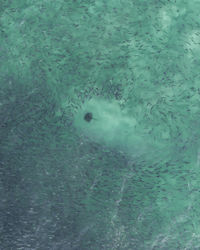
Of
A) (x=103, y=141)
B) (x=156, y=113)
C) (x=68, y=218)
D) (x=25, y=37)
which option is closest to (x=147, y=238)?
(x=68, y=218)

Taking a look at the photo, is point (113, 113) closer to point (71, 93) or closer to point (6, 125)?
point (71, 93)

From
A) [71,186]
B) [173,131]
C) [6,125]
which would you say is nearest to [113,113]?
[173,131]

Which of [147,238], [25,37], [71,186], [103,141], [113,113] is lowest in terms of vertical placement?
[147,238]

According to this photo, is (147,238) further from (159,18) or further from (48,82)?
(159,18)

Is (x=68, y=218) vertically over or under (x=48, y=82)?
under
